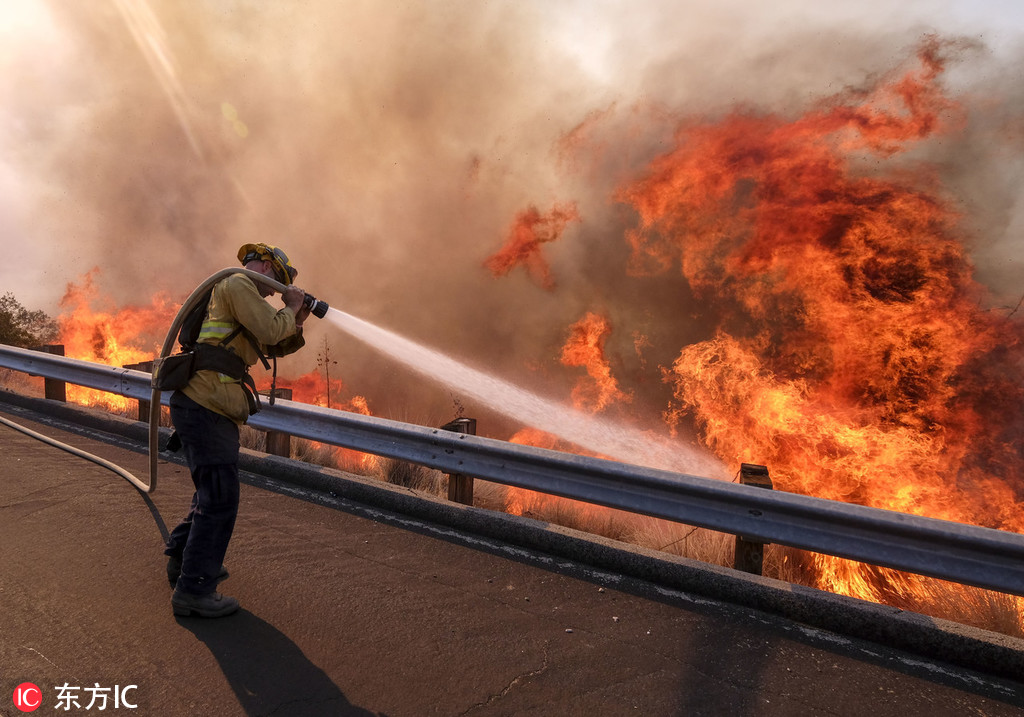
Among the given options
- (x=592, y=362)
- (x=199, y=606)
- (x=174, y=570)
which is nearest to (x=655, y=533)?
(x=199, y=606)

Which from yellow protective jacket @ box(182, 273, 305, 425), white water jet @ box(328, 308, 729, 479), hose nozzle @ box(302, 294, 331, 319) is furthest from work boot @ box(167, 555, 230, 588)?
white water jet @ box(328, 308, 729, 479)

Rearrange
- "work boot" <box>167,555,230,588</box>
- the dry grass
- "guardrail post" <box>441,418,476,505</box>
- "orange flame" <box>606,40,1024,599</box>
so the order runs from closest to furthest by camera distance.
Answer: "work boot" <box>167,555,230,588</box> → the dry grass → "guardrail post" <box>441,418,476,505</box> → "orange flame" <box>606,40,1024,599</box>

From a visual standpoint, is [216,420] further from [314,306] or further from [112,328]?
[112,328]

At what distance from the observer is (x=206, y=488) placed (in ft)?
9.53

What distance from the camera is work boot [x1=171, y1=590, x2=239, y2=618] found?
2.80 m

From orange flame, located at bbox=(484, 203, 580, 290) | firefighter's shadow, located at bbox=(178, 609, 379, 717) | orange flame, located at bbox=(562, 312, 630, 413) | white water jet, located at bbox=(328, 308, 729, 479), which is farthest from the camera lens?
orange flame, located at bbox=(484, 203, 580, 290)

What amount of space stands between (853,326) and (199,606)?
9615mm

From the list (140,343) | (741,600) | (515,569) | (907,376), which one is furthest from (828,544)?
(140,343)

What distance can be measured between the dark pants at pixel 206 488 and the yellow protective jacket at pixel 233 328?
0.08 meters

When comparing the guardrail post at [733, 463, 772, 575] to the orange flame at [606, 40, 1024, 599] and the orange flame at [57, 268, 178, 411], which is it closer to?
the orange flame at [606, 40, 1024, 599]

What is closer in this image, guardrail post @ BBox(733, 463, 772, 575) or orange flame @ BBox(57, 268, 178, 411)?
guardrail post @ BBox(733, 463, 772, 575)

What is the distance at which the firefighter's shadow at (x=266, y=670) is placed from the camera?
7.30ft

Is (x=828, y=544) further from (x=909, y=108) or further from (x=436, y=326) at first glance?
(x=436, y=326)

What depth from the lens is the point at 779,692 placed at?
245 centimetres
